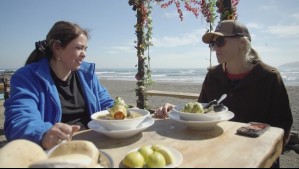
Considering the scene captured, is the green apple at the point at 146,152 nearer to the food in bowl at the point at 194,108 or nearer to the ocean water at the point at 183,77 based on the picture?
the food in bowl at the point at 194,108

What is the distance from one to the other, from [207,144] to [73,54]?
1.59 m

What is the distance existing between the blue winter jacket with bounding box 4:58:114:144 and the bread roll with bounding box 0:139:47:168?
16.3 inches

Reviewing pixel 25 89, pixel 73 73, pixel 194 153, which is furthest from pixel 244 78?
pixel 25 89

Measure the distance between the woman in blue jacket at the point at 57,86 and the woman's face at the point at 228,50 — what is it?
140 centimetres

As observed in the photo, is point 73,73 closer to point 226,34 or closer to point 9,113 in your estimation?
point 9,113

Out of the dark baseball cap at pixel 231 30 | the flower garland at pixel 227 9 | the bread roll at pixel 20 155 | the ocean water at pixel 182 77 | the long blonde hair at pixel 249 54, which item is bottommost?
the ocean water at pixel 182 77

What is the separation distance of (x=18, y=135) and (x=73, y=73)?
117 cm

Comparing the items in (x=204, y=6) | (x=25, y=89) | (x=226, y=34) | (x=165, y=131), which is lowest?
(x=165, y=131)

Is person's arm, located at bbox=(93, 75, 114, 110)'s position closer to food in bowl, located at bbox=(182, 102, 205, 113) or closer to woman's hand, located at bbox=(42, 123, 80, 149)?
food in bowl, located at bbox=(182, 102, 205, 113)

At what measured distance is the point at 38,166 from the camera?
91 centimetres

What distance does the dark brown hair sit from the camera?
2442mm

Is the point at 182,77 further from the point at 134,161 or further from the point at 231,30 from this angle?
the point at 134,161

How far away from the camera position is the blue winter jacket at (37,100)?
1.63 m

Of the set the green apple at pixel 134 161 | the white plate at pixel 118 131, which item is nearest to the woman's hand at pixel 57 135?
the white plate at pixel 118 131
